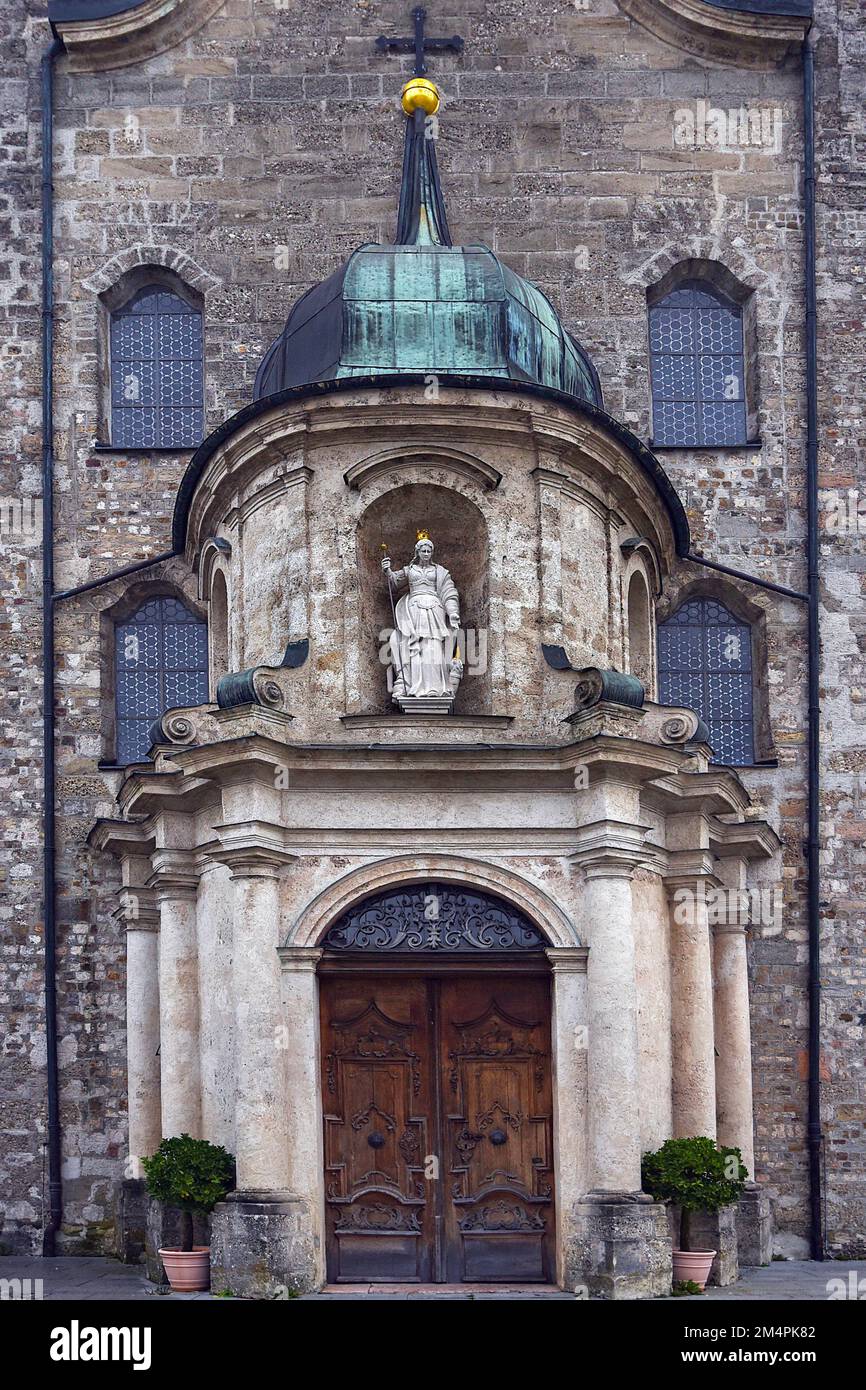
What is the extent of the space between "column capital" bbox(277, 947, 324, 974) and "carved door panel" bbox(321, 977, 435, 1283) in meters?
0.33

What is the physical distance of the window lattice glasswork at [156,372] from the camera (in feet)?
68.4

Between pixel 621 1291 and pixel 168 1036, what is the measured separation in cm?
428

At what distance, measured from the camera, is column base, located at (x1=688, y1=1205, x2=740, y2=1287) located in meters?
15.7

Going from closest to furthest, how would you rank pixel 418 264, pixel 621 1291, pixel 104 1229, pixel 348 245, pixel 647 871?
pixel 621 1291, pixel 647 871, pixel 418 264, pixel 104 1229, pixel 348 245

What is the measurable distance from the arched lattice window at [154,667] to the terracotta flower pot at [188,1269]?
6183mm

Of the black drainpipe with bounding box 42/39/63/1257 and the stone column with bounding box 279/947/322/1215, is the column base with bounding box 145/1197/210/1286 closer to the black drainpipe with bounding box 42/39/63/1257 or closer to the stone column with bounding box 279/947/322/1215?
the stone column with bounding box 279/947/322/1215

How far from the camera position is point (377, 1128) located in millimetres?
15406

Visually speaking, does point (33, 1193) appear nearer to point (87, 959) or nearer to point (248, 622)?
point (87, 959)

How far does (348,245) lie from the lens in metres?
21.0

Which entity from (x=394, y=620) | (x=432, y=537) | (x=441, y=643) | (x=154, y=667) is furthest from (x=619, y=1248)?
(x=154, y=667)

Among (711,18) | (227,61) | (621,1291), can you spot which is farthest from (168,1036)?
(711,18)

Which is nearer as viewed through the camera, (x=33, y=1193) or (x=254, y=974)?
(x=254, y=974)

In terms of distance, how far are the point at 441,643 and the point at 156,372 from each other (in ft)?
21.7

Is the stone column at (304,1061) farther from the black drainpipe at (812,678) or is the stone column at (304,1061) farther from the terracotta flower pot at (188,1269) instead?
the black drainpipe at (812,678)
